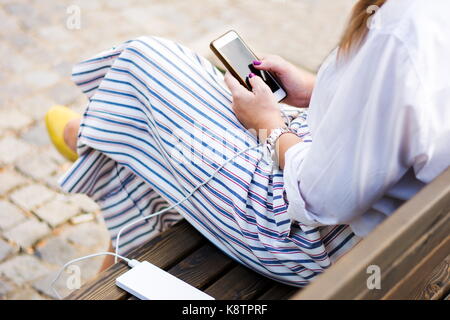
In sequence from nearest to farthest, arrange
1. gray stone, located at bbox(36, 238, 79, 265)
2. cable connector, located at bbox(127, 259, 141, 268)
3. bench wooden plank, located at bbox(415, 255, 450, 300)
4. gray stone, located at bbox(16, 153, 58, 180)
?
bench wooden plank, located at bbox(415, 255, 450, 300) → cable connector, located at bbox(127, 259, 141, 268) → gray stone, located at bbox(36, 238, 79, 265) → gray stone, located at bbox(16, 153, 58, 180)

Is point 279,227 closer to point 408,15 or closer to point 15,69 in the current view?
point 408,15

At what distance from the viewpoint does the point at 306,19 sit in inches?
151

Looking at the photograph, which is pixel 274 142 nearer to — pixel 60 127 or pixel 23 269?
pixel 60 127

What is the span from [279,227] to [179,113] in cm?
42

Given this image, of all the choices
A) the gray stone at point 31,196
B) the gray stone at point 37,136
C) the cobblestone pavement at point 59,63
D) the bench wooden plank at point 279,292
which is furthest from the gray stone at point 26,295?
the bench wooden plank at point 279,292

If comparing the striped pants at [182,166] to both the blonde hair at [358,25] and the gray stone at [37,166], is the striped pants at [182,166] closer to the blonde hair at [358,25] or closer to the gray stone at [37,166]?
the blonde hair at [358,25]

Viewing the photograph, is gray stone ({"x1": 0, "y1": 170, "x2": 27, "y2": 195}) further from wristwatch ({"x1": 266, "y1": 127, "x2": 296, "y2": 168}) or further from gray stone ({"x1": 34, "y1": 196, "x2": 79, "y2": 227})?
wristwatch ({"x1": 266, "y1": 127, "x2": 296, "y2": 168})

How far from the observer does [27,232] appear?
244cm

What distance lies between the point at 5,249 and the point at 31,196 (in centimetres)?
31

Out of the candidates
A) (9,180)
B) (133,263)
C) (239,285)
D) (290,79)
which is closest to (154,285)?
(133,263)

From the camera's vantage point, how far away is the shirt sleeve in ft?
3.53

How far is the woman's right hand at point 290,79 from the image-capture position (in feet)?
5.98

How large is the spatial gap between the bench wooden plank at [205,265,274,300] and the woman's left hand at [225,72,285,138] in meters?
0.37

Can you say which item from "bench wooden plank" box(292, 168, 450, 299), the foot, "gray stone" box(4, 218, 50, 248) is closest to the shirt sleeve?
"bench wooden plank" box(292, 168, 450, 299)
